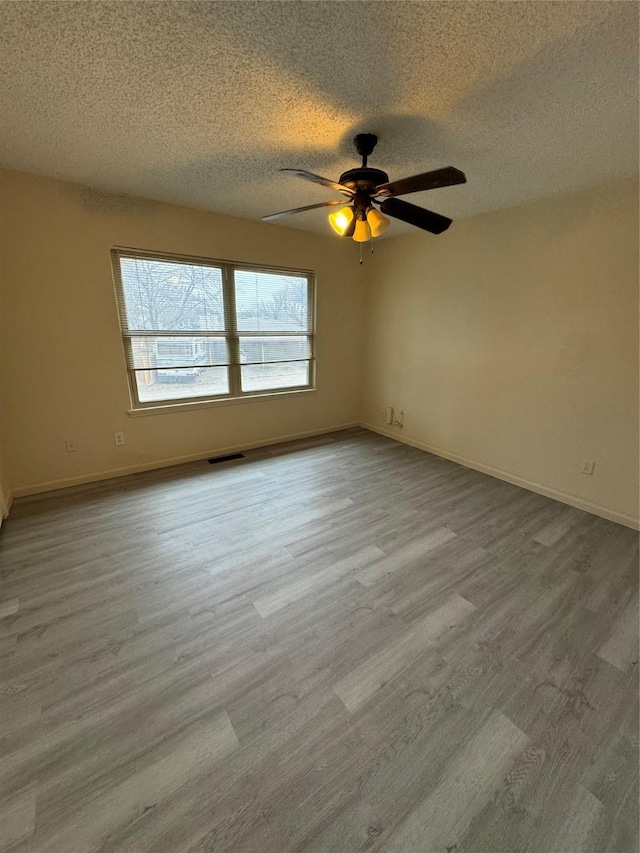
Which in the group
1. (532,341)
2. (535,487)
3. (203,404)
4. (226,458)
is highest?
(532,341)

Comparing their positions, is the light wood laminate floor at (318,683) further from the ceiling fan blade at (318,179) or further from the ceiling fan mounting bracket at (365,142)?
the ceiling fan mounting bracket at (365,142)

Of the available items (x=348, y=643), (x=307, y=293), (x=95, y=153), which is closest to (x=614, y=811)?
(x=348, y=643)

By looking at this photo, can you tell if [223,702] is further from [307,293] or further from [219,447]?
[307,293]

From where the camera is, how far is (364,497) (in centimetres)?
291

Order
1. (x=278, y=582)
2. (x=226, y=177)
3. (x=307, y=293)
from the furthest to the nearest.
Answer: (x=307, y=293), (x=226, y=177), (x=278, y=582)

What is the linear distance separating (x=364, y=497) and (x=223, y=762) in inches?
77.1

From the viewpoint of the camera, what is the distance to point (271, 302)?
383 cm

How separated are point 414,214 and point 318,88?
764mm

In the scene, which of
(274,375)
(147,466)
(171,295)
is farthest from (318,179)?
(147,466)

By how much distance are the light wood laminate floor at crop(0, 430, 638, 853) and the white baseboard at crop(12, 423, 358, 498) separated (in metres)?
0.44

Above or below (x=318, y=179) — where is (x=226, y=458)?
below

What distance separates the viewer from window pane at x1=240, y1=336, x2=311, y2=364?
3.81 m

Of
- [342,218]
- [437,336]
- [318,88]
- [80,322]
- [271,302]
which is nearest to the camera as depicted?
[318,88]

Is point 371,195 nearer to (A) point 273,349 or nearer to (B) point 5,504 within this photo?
(A) point 273,349
